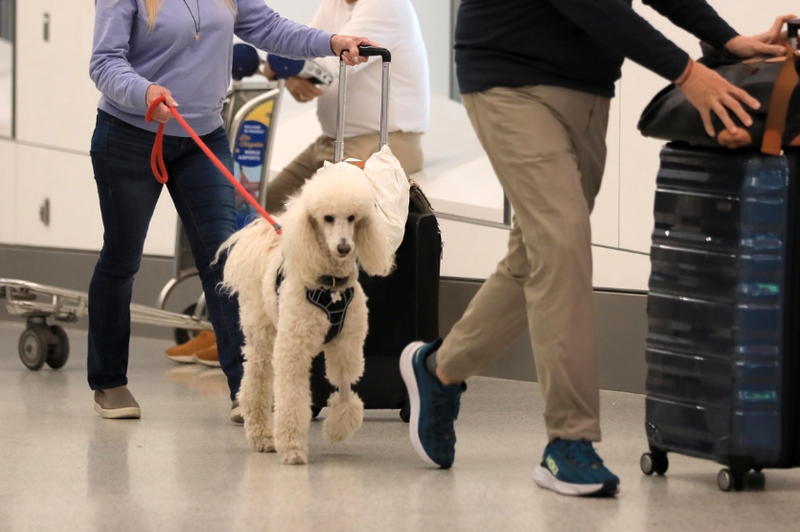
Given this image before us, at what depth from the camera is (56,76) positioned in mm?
6926

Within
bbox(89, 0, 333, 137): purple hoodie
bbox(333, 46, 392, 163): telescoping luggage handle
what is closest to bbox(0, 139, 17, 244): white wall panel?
bbox(89, 0, 333, 137): purple hoodie

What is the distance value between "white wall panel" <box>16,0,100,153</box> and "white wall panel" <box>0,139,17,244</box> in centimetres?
16

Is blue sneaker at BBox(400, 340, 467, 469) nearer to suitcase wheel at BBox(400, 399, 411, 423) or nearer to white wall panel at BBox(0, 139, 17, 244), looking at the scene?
suitcase wheel at BBox(400, 399, 411, 423)

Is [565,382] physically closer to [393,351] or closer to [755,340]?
[755,340]

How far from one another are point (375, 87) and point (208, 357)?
1.68m

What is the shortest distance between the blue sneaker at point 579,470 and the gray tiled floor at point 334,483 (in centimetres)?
3

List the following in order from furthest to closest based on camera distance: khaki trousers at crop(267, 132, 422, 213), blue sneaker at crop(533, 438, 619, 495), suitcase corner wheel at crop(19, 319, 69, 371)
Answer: suitcase corner wheel at crop(19, 319, 69, 371), khaki trousers at crop(267, 132, 422, 213), blue sneaker at crop(533, 438, 619, 495)

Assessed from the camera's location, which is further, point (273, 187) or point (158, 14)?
point (273, 187)

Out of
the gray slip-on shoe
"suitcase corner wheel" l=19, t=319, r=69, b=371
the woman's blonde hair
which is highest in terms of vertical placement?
the woman's blonde hair

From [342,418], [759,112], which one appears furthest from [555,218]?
[342,418]

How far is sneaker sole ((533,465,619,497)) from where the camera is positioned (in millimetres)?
2283

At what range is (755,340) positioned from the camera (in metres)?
2.35

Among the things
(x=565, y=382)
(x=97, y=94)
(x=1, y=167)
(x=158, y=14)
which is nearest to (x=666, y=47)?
(x=565, y=382)

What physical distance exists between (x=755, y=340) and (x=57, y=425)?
218 cm
